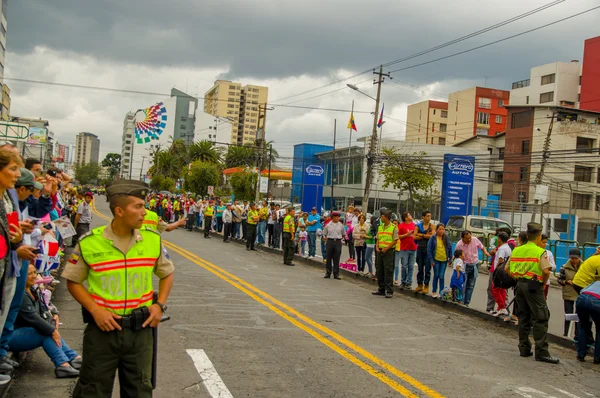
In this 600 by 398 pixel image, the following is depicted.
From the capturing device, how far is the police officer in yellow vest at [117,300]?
154 inches

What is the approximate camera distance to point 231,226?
28344 mm

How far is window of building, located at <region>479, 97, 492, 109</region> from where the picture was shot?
86.0 m

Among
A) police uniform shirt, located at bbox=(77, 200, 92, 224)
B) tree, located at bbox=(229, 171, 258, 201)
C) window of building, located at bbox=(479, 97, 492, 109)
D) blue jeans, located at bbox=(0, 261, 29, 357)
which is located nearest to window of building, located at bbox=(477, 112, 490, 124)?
window of building, located at bbox=(479, 97, 492, 109)

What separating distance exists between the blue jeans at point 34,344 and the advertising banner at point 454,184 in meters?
22.4

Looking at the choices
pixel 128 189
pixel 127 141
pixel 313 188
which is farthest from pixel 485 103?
pixel 127 141

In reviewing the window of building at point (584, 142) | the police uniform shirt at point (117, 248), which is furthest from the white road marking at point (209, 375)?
the window of building at point (584, 142)

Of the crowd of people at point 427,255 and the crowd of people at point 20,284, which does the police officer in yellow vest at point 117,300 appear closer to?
the crowd of people at point 20,284

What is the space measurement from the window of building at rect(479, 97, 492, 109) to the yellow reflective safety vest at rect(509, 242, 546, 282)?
267 ft

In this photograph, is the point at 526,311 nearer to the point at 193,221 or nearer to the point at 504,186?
the point at 193,221

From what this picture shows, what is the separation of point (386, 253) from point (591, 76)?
58575 mm

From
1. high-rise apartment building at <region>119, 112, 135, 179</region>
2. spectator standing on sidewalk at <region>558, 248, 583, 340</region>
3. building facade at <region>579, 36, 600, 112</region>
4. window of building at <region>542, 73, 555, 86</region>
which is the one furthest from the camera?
high-rise apartment building at <region>119, 112, 135, 179</region>

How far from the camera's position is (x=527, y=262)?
877 cm

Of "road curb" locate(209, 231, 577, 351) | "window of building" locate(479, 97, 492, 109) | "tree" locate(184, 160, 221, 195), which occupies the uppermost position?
"window of building" locate(479, 97, 492, 109)

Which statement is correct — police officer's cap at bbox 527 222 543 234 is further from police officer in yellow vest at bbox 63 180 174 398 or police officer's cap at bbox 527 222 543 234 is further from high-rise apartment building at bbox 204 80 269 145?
high-rise apartment building at bbox 204 80 269 145
